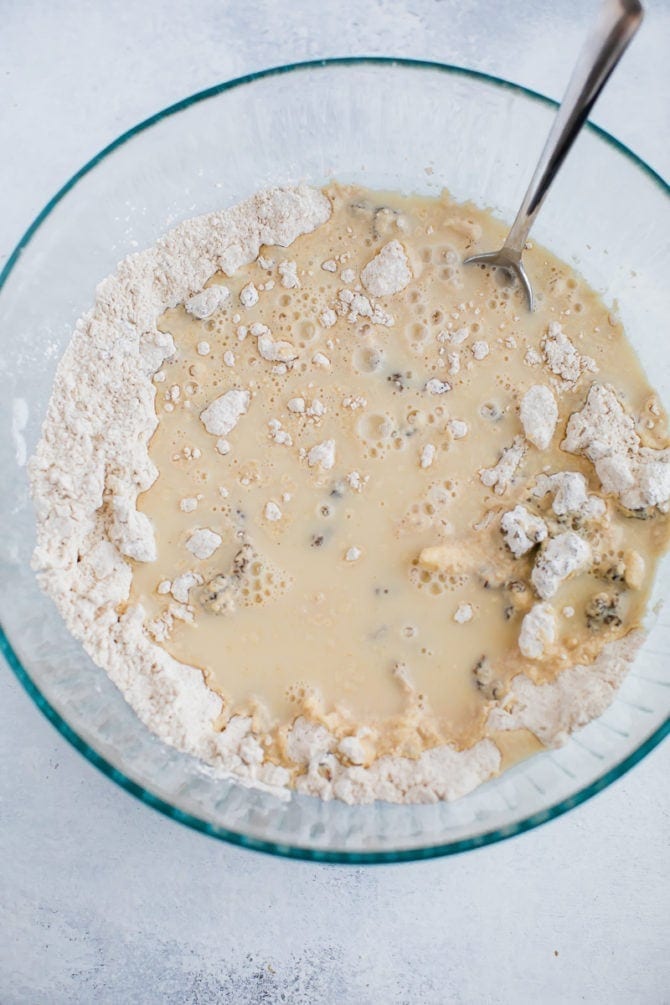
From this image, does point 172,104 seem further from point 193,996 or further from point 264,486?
point 193,996

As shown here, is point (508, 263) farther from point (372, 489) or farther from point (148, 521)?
point (148, 521)

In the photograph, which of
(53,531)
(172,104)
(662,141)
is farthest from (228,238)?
(662,141)

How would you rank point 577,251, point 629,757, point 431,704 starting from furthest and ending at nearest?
point 577,251 < point 431,704 < point 629,757

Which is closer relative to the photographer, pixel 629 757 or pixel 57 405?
pixel 629 757

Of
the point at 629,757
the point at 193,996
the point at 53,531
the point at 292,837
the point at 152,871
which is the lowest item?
the point at 193,996

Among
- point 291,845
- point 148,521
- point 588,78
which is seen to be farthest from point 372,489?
point 588,78

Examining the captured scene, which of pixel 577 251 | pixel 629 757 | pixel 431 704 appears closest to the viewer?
pixel 629 757

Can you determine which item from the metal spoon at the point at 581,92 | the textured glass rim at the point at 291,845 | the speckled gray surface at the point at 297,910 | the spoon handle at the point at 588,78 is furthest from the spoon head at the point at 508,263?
the speckled gray surface at the point at 297,910

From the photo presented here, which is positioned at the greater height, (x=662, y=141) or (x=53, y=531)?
(x=662, y=141)
